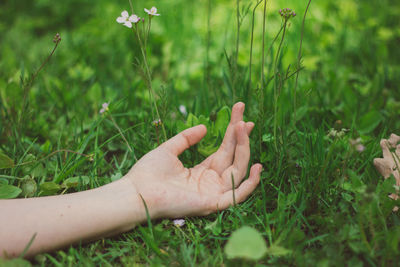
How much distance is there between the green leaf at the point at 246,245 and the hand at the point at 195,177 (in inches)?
12.5

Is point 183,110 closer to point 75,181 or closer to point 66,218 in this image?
point 75,181

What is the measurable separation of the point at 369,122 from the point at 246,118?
65cm

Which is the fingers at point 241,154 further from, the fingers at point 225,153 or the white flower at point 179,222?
the white flower at point 179,222

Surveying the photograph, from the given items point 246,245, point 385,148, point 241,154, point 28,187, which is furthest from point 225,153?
point 28,187

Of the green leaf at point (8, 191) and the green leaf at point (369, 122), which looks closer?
the green leaf at point (8, 191)

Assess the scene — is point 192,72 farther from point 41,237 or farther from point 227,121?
point 41,237

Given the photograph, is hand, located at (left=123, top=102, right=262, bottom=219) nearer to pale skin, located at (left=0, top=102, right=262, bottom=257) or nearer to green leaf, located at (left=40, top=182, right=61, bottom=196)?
pale skin, located at (left=0, top=102, right=262, bottom=257)

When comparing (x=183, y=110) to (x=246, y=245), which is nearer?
(x=246, y=245)

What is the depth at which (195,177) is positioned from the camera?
59.5 inches

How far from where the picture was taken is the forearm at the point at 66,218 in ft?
3.83

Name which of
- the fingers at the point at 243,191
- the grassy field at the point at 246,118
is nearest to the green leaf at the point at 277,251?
the grassy field at the point at 246,118

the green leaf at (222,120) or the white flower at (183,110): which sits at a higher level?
the green leaf at (222,120)

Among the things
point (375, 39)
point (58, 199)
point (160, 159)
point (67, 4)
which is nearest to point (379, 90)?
point (375, 39)

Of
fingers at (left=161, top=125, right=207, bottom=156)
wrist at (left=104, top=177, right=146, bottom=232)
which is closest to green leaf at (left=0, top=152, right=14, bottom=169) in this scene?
wrist at (left=104, top=177, right=146, bottom=232)
